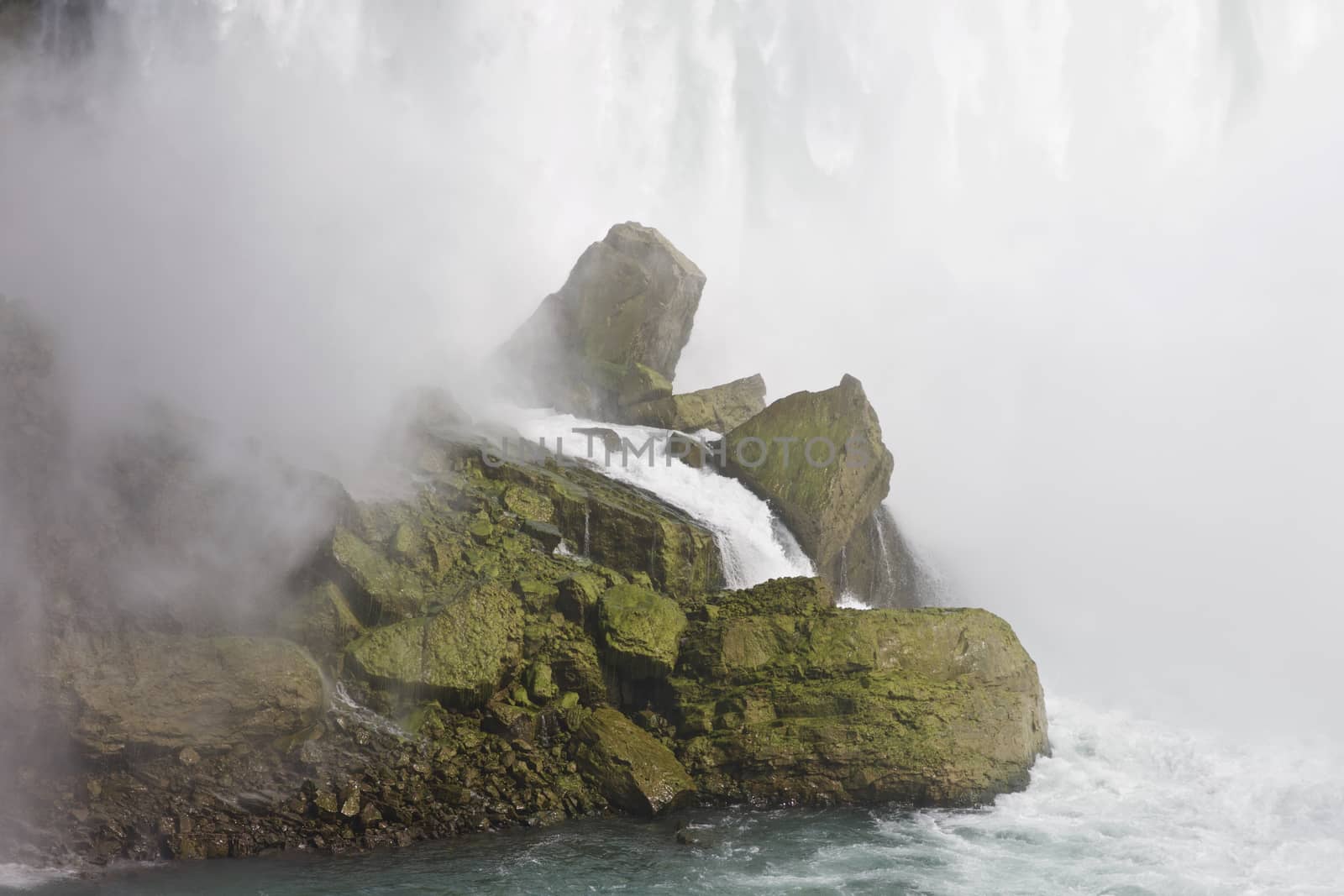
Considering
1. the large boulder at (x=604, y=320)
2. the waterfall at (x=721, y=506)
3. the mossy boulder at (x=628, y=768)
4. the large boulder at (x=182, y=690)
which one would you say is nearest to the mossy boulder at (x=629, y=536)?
the waterfall at (x=721, y=506)

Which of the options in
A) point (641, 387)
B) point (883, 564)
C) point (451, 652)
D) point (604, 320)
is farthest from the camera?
point (604, 320)

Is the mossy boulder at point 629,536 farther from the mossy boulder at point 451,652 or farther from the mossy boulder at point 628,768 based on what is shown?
the mossy boulder at point 628,768

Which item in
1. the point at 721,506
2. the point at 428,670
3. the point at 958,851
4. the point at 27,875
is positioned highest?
the point at 721,506

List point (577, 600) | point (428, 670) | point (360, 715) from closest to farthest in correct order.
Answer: point (360, 715), point (428, 670), point (577, 600)

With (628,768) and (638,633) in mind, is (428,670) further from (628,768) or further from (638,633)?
(638,633)

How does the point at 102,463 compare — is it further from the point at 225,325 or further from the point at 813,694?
the point at 813,694

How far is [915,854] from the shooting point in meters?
13.4

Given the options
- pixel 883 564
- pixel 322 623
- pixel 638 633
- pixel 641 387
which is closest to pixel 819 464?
pixel 883 564

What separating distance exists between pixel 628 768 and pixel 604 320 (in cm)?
2127

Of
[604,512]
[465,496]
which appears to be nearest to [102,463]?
[465,496]

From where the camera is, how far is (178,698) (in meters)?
13.2

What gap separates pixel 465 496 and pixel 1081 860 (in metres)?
12.3

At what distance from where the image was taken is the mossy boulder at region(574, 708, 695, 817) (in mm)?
14742

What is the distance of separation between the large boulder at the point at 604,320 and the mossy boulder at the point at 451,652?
55.9 feet
